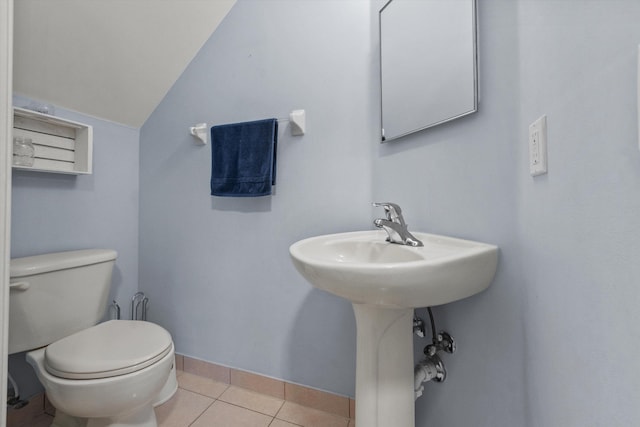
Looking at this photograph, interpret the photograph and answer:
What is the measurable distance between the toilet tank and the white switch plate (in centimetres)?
165

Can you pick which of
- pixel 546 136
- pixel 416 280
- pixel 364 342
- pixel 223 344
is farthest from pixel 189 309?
pixel 546 136

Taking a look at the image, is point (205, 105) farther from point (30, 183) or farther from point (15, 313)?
point (15, 313)

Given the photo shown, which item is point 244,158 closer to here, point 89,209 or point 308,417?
point 89,209

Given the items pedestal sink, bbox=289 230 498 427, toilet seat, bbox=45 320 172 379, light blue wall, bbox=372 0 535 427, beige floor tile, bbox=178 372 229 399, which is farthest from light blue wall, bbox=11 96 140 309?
light blue wall, bbox=372 0 535 427

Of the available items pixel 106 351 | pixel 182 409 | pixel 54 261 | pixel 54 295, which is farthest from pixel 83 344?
pixel 182 409

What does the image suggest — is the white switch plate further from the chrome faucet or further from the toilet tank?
the toilet tank

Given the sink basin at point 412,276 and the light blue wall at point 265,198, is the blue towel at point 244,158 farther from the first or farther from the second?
the sink basin at point 412,276

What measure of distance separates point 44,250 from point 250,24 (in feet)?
4.87

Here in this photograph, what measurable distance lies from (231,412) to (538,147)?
154 centimetres

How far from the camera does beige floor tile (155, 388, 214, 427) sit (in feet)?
3.80

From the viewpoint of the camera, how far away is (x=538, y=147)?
1.82 feet

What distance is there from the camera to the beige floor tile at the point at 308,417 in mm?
1152

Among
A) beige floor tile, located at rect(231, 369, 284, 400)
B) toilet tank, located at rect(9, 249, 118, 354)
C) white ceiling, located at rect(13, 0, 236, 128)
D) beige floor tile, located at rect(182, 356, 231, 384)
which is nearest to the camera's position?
toilet tank, located at rect(9, 249, 118, 354)

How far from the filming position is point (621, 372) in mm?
358
